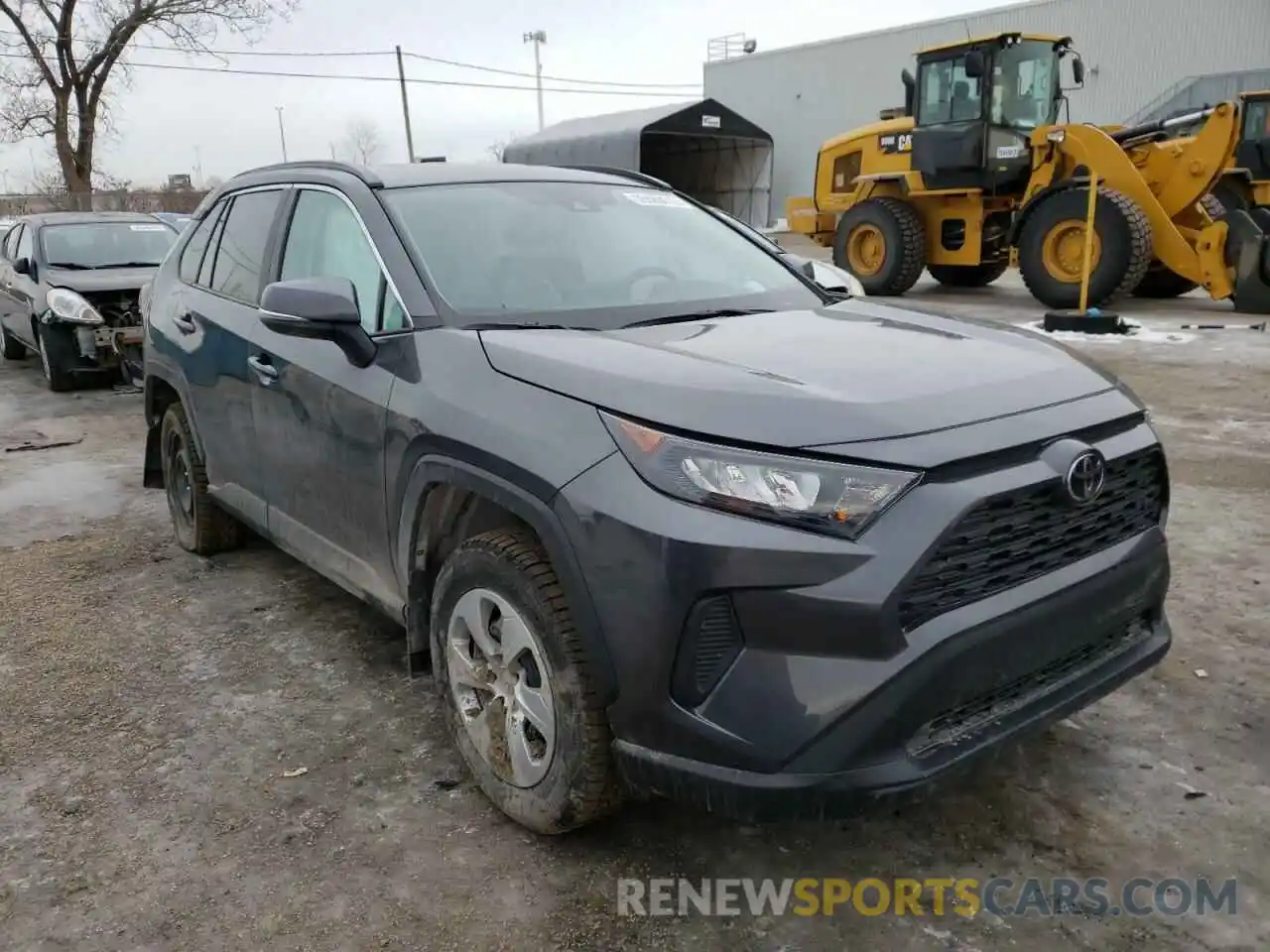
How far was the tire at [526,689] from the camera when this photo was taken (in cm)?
228

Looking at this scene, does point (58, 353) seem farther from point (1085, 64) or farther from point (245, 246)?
point (1085, 64)

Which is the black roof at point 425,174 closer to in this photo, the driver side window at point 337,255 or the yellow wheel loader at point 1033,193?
the driver side window at point 337,255

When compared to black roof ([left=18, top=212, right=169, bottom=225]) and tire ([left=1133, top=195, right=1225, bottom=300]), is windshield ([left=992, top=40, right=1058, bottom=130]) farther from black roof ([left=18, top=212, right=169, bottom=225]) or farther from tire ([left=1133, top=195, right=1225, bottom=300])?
black roof ([left=18, top=212, right=169, bottom=225])

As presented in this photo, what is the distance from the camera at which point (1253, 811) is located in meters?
2.63

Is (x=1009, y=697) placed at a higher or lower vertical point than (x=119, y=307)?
lower

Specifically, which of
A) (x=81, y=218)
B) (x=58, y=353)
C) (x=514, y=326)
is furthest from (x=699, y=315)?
(x=81, y=218)

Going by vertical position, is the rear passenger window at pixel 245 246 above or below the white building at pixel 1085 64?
below

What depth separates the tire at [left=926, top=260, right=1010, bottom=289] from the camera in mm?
15102

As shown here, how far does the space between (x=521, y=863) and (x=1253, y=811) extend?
189 centimetres

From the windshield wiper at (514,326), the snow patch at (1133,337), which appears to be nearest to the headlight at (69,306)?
the windshield wiper at (514,326)

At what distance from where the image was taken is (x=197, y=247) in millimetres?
4461

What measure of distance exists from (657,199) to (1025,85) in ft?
35.7

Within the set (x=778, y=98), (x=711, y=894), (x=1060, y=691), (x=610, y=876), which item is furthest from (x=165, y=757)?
(x=778, y=98)

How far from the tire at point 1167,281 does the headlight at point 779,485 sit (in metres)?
12.7
